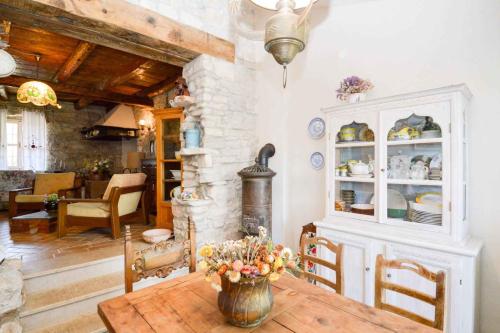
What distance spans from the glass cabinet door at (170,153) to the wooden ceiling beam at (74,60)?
1348 mm

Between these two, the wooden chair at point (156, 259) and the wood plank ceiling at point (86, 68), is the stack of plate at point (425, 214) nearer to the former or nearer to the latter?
the wooden chair at point (156, 259)

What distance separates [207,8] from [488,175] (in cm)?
311

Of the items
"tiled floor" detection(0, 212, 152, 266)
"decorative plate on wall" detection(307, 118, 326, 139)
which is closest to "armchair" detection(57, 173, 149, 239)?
"tiled floor" detection(0, 212, 152, 266)

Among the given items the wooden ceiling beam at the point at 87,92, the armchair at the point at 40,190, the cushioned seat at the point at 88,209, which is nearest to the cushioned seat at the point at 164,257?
the cushioned seat at the point at 88,209

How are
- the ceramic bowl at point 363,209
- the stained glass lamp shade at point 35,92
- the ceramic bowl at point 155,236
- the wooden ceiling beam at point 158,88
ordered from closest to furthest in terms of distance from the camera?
the ceramic bowl at point 363,209 → the ceramic bowl at point 155,236 → the stained glass lamp shade at point 35,92 → the wooden ceiling beam at point 158,88

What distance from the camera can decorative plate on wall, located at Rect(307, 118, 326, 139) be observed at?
9.56 feet

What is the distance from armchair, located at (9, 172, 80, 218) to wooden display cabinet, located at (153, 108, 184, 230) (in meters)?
1.89

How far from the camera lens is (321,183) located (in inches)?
116

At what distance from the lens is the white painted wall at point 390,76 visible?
6.33ft

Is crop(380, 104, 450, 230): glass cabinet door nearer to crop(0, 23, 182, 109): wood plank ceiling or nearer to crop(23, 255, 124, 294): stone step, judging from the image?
crop(23, 255, 124, 294): stone step

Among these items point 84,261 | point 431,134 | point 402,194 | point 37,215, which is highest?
point 431,134

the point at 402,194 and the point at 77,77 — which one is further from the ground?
the point at 77,77


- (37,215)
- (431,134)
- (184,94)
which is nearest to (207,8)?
(184,94)

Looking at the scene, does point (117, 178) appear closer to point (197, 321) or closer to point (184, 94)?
point (184, 94)
